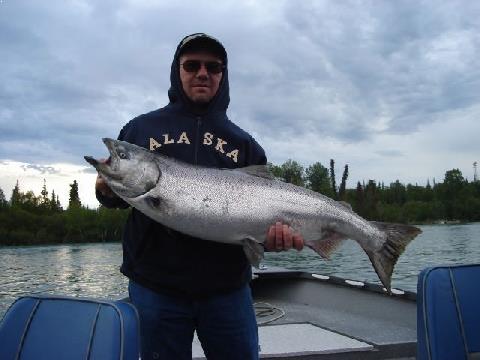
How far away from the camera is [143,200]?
11.0ft

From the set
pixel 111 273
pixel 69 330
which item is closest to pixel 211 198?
pixel 69 330

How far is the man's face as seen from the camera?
3678 millimetres

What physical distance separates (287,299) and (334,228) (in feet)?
22.6

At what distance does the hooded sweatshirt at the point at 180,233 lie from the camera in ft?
11.0

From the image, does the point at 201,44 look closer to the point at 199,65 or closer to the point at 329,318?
the point at 199,65

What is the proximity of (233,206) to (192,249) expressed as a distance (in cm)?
39

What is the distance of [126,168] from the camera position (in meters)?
3.44

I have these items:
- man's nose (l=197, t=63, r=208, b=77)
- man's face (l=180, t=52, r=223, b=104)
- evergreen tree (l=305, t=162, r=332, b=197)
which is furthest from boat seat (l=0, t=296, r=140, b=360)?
evergreen tree (l=305, t=162, r=332, b=197)

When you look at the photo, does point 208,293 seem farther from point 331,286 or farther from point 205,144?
point 331,286

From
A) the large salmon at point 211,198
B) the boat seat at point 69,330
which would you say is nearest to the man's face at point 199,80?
the large salmon at point 211,198

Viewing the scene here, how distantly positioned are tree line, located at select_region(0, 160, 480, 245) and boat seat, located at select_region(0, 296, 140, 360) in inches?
2438

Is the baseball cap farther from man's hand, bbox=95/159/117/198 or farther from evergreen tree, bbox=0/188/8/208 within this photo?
evergreen tree, bbox=0/188/8/208

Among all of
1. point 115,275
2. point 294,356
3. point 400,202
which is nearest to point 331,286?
point 294,356

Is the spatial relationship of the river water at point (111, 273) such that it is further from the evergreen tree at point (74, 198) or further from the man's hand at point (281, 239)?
the evergreen tree at point (74, 198)
